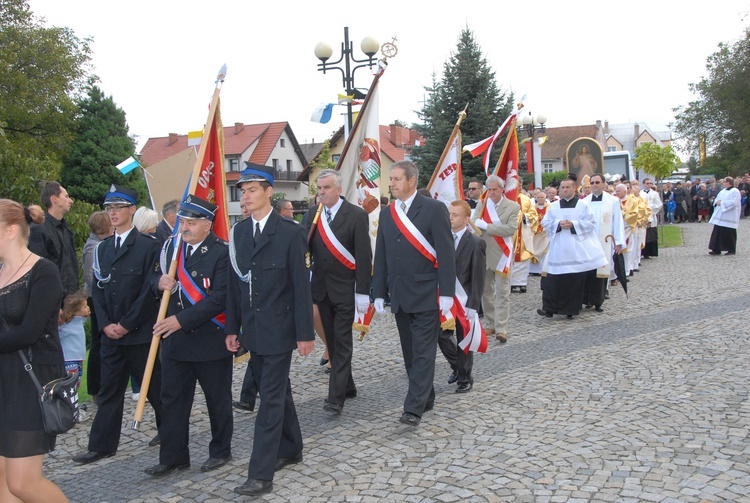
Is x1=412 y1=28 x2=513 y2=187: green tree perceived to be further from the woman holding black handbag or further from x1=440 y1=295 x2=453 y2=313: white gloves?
the woman holding black handbag

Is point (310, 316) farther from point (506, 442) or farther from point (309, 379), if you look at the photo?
point (309, 379)

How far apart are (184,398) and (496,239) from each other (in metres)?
5.66

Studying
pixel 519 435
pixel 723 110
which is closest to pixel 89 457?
pixel 519 435

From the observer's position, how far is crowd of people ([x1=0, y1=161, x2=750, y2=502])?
147 inches

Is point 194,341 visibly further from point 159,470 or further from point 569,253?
point 569,253

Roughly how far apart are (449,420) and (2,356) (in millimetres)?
3483

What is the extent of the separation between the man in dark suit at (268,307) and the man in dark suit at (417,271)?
4.35 ft

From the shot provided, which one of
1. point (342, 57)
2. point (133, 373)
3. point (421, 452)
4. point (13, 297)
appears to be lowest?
point (421, 452)

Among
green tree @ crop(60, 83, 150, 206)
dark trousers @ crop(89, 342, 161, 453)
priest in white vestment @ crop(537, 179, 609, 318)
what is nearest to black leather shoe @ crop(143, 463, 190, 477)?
dark trousers @ crop(89, 342, 161, 453)

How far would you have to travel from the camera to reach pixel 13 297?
368 centimetres

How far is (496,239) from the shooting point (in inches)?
382

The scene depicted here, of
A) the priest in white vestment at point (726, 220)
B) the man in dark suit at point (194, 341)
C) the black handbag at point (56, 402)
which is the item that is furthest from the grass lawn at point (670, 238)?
the black handbag at point (56, 402)

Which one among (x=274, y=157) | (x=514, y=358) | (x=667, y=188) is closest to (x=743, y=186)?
(x=667, y=188)

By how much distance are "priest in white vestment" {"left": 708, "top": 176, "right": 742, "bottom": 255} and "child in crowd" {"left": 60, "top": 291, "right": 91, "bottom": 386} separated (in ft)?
52.7
